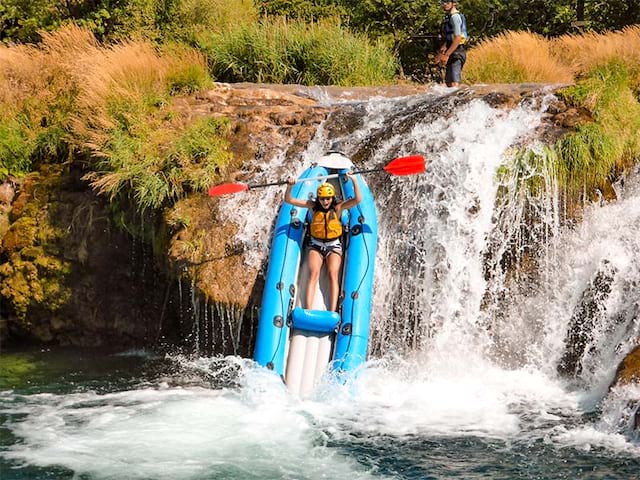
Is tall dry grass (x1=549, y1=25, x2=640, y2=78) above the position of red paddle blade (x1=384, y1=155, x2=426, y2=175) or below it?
above

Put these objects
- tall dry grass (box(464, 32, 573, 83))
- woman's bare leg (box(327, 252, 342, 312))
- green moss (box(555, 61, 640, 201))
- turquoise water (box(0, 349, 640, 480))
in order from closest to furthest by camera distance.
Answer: turquoise water (box(0, 349, 640, 480))
woman's bare leg (box(327, 252, 342, 312))
green moss (box(555, 61, 640, 201))
tall dry grass (box(464, 32, 573, 83))

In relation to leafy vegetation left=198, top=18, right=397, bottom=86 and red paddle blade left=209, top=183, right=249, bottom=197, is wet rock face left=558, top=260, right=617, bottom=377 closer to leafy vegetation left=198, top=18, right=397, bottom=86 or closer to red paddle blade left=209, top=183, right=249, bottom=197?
red paddle blade left=209, top=183, right=249, bottom=197

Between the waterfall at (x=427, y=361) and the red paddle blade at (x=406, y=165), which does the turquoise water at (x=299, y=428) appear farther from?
the red paddle blade at (x=406, y=165)

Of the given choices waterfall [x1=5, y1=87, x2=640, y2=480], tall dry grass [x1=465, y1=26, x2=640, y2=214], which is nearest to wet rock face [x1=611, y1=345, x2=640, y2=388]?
waterfall [x1=5, y1=87, x2=640, y2=480]

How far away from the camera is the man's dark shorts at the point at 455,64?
975 cm

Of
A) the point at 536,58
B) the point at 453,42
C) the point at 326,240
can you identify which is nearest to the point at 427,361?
the point at 326,240

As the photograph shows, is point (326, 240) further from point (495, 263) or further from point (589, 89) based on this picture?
point (589, 89)

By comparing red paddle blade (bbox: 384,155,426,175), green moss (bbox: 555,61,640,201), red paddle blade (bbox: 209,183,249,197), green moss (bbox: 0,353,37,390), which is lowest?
green moss (bbox: 0,353,37,390)

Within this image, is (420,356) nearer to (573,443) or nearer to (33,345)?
(573,443)

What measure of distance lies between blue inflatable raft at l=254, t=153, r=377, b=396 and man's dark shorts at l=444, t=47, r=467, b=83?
9.13 ft

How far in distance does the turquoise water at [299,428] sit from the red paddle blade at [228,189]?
1.39 m

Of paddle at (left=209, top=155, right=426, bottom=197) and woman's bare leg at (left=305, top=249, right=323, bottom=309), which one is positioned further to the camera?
paddle at (left=209, top=155, right=426, bottom=197)

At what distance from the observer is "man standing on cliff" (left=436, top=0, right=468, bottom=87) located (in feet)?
31.2

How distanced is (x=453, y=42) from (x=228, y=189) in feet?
10.5
